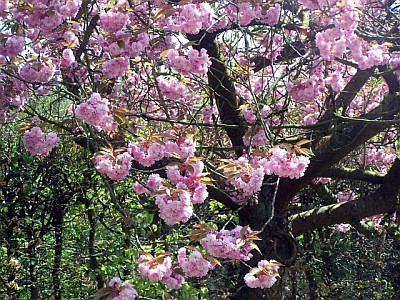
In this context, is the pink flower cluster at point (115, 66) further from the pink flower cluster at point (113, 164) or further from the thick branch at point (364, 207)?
the thick branch at point (364, 207)

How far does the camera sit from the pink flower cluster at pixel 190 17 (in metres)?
2.52

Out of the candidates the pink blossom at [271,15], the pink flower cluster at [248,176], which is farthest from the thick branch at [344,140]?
the pink flower cluster at [248,176]

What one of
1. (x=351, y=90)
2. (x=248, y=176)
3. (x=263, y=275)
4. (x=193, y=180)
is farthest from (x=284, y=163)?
(x=351, y=90)

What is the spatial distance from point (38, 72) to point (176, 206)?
104cm

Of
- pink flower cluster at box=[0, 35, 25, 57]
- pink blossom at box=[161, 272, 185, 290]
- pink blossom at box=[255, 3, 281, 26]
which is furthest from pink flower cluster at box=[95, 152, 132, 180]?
pink blossom at box=[255, 3, 281, 26]

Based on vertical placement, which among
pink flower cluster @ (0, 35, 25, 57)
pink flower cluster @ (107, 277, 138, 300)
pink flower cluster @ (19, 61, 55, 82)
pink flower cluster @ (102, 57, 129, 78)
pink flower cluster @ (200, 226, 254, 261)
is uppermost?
pink flower cluster @ (0, 35, 25, 57)

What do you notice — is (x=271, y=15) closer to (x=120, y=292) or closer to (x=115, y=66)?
(x=115, y=66)

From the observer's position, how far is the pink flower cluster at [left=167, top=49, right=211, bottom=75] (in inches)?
106

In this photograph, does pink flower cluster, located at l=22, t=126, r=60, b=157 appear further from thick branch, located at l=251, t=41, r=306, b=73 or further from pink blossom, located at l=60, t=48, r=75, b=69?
thick branch, located at l=251, t=41, r=306, b=73

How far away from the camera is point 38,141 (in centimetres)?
263

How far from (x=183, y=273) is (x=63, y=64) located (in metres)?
1.21

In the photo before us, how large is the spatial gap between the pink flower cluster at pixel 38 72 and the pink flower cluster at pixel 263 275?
1331mm

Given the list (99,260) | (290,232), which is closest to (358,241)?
(290,232)

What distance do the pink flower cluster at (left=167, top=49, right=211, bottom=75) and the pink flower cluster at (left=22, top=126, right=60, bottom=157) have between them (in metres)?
0.66
